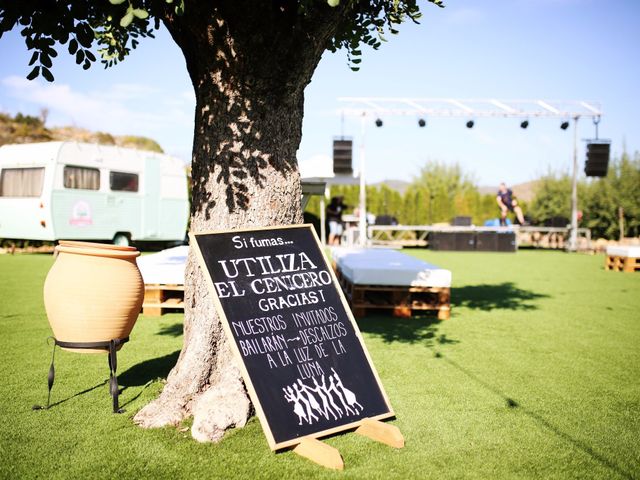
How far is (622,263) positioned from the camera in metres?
13.6

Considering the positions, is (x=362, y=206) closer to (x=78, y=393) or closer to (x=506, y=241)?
(x=506, y=241)

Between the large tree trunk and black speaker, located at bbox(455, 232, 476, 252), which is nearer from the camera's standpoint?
the large tree trunk

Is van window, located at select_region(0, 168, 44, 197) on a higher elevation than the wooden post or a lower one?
higher

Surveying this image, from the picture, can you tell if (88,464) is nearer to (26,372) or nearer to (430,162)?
(26,372)

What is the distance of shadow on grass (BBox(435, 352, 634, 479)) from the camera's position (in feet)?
9.14

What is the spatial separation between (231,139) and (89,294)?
1.27 meters

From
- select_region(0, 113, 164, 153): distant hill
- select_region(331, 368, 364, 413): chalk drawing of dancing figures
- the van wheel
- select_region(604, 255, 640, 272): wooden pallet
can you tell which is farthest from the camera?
select_region(0, 113, 164, 153): distant hill

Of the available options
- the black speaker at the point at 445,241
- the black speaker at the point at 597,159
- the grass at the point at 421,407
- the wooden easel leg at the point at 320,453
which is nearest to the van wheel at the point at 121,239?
the grass at the point at 421,407

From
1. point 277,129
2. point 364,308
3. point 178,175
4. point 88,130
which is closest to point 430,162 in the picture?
point 88,130

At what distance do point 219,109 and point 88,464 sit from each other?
2.13 meters

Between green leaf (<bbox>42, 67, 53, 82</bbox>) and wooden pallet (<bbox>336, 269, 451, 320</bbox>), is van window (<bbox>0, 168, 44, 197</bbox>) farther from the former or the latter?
green leaf (<bbox>42, 67, 53, 82</bbox>)

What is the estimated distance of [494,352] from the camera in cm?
508

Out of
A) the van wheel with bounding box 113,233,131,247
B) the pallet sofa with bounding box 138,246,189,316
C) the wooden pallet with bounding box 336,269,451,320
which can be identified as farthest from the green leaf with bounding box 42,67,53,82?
the van wheel with bounding box 113,233,131,247

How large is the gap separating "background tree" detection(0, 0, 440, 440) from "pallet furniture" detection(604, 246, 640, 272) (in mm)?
12467
